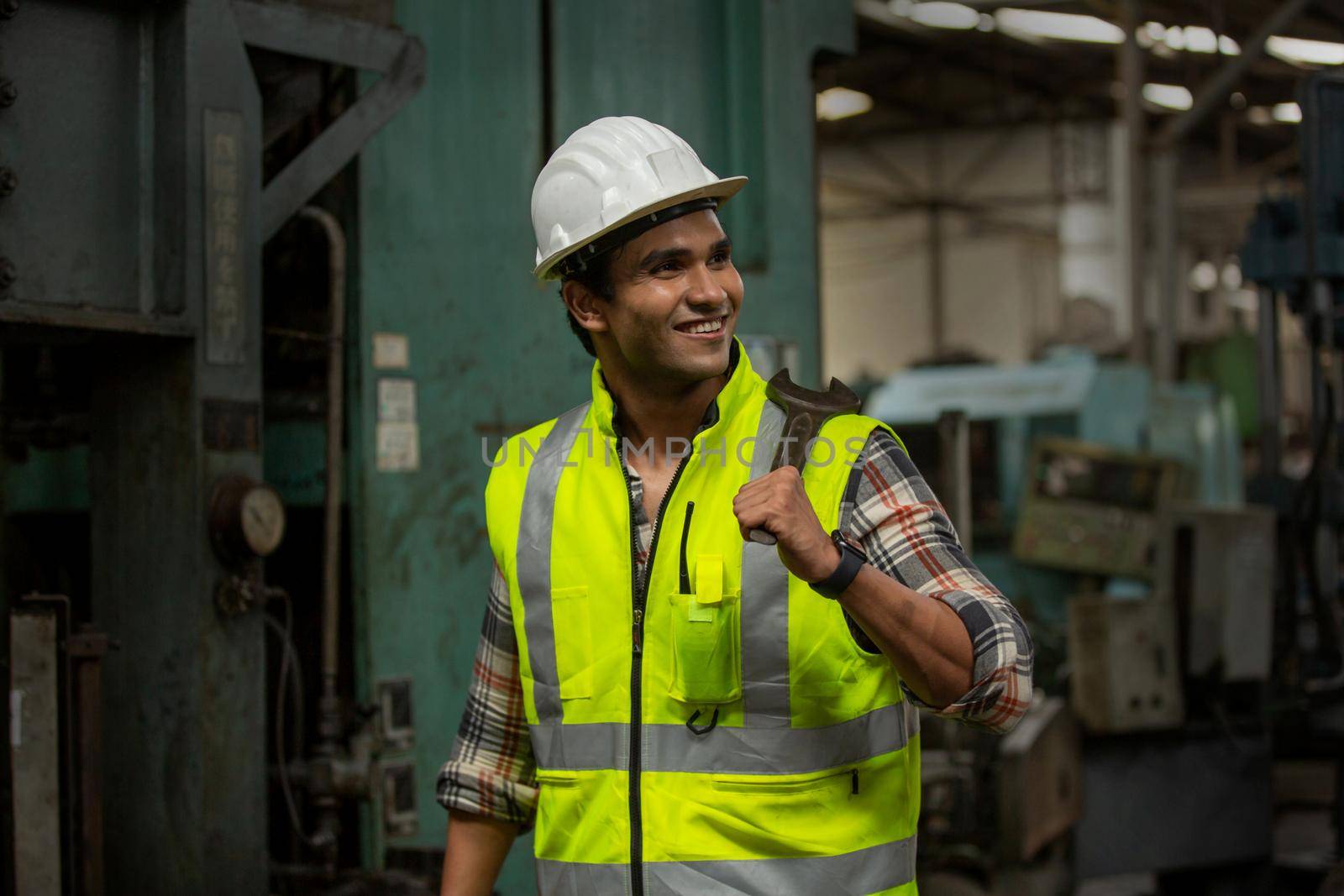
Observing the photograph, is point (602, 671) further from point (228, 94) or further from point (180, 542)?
point (228, 94)

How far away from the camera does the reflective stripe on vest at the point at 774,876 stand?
160cm

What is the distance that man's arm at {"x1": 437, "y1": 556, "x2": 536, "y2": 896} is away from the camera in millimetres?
1864

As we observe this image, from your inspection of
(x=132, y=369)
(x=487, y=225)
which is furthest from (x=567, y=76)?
(x=132, y=369)

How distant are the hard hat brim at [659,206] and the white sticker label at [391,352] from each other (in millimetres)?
1562

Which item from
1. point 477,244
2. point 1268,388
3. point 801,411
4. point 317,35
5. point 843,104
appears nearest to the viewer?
point 801,411

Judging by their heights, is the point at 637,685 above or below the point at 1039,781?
above

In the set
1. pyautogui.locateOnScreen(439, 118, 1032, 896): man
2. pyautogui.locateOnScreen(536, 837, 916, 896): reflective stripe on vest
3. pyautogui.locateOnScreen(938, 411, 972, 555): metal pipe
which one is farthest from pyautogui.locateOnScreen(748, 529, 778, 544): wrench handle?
pyautogui.locateOnScreen(938, 411, 972, 555): metal pipe

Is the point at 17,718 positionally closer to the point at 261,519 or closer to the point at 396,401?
the point at 261,519

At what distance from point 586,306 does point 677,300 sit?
0.16 m

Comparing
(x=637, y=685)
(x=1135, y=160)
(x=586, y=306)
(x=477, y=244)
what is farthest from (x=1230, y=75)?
(x=637, y=685)

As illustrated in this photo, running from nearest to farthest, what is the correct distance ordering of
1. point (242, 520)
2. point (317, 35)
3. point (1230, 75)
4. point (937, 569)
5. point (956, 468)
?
point (937, 569)
point (242, 520)
point (317, 35)
point (956, 468)
point (1230, 75)

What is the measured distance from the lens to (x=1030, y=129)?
753 inches

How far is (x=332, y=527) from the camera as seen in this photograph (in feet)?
10.5

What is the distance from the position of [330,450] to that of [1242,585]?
3006 mm
